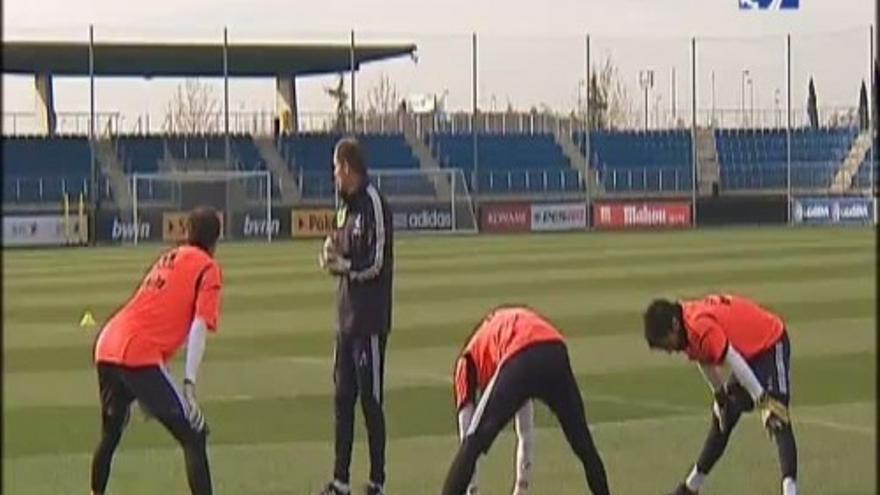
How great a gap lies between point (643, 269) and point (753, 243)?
36.0 ft

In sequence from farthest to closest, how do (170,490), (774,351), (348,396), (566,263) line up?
(566,263) → (170,490) → (348,396) → (774,351)

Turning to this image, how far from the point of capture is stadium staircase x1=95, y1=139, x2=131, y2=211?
182 feet

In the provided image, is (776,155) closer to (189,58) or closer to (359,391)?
(189,58)

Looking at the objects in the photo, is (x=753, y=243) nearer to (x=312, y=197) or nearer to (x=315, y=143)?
Answer: (x=312, y=197)

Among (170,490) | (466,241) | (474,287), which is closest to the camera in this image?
(170,490)

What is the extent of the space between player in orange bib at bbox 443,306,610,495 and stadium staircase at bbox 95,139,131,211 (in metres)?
46.5

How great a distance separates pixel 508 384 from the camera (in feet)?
24.6

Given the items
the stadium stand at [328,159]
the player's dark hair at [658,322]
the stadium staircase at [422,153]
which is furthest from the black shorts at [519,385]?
the stadium staircase at [422,153]

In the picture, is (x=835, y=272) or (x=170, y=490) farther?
(x=835, y=272)

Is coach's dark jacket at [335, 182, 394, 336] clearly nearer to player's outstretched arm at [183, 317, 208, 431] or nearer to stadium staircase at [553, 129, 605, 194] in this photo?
player's outstretched arm at [183, 317, 208, 431]

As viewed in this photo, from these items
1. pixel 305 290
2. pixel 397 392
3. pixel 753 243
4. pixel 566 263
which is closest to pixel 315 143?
pixel 753 243

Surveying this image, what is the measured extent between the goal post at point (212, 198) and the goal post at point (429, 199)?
3.75 meters

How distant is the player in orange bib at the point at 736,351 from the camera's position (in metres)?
7.91

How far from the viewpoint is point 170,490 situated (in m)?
10.4
